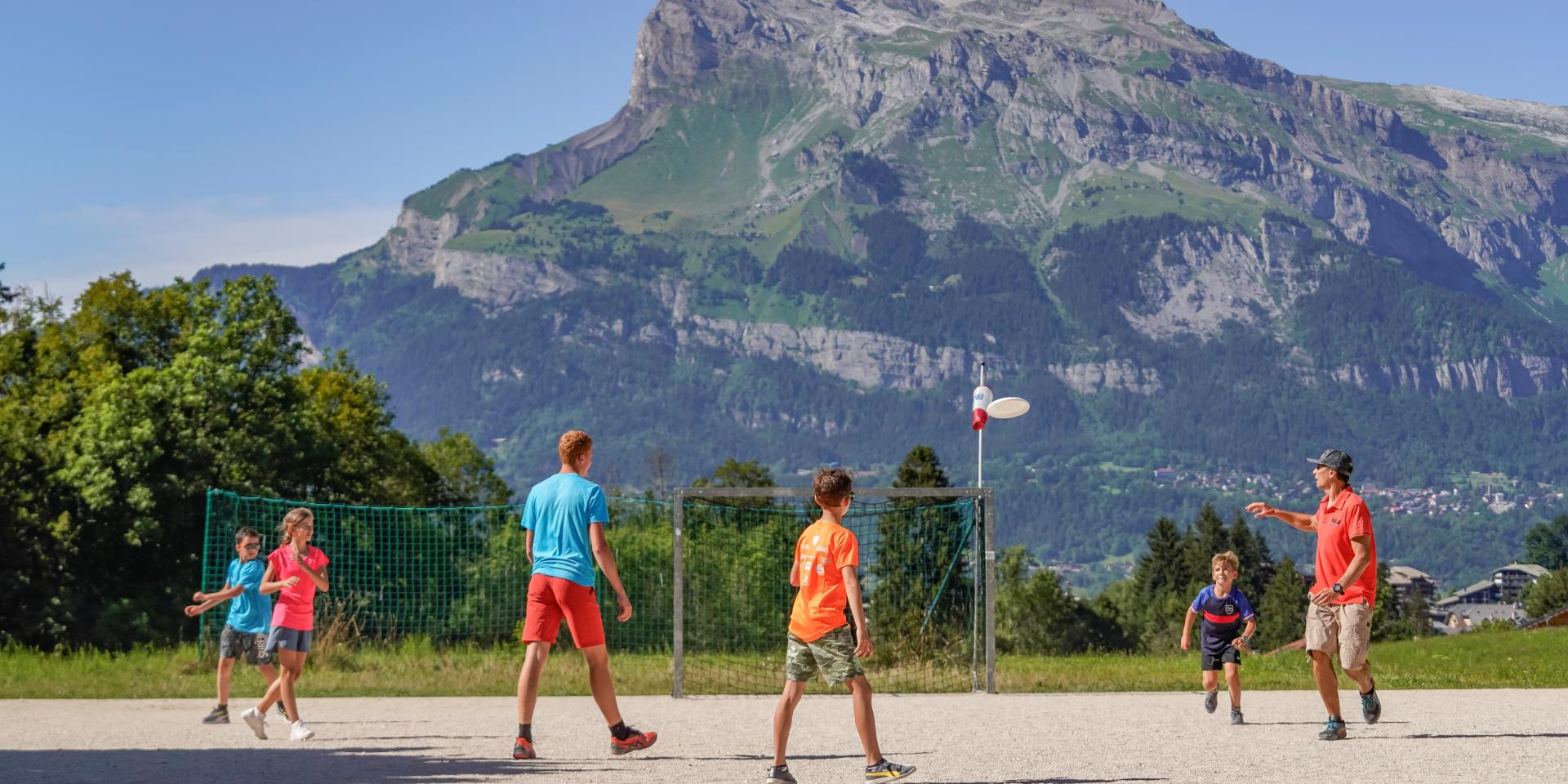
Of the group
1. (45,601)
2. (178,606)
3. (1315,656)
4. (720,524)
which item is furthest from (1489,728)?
(178,606)

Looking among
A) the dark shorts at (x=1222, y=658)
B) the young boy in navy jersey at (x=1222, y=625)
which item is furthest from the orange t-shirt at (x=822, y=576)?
the dark shorts at (x=1222, y=658)

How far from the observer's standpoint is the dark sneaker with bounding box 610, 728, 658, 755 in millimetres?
12016

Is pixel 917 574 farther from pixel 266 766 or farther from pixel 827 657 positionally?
pixel 827 657

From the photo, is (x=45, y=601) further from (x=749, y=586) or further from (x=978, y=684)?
(x=978, y=684)

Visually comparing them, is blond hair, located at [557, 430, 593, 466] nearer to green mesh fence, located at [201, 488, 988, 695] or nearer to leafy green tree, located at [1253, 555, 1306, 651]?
green mesh fence, located at [201, 488, 988, 695]

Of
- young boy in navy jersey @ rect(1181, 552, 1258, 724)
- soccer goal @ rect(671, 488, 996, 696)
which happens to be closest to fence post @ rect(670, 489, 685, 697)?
soccer goal @ rect(671, 488, 996, 696)

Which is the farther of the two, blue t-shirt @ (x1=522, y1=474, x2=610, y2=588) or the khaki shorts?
the khaki shorts

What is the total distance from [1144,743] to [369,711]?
725 centimetres

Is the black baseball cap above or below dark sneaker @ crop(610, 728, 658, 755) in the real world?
above

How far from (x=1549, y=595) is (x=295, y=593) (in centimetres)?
11658

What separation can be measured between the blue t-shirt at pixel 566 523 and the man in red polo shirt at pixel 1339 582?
431 cm

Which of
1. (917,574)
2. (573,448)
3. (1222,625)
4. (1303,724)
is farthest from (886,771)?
(917,574)

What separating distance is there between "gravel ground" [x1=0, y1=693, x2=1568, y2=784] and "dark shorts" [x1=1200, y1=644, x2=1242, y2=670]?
17.5 inches

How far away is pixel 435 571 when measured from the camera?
30734mm
